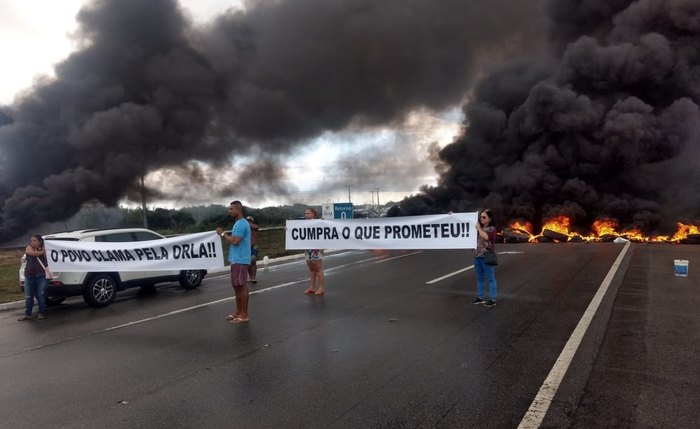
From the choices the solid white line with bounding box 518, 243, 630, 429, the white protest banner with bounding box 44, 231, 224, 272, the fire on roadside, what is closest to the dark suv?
the white protest banner with bounding box 44, 231, 224, 272

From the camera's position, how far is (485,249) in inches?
287

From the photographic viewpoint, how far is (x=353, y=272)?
12.4 m

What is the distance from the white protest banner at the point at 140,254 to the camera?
8.38m

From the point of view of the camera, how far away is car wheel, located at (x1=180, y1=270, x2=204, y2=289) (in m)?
10.2

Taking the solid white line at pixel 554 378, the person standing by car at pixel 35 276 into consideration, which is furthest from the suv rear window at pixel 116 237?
the solid white line at pixel 554 378

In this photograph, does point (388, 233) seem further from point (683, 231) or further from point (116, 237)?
point (683, 231)

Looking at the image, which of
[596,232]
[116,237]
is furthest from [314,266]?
[596,232]

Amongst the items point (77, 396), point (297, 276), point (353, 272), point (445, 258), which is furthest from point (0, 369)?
point (445, 258)

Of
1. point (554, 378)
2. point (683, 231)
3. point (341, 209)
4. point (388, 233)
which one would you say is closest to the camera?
point (554, 378)

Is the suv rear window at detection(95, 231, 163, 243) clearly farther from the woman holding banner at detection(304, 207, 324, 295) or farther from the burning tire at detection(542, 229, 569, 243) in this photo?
the burning tire at detection(542, 229, 569, 243)

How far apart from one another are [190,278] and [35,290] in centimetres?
290

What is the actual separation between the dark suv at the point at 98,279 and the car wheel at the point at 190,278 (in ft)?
1.01

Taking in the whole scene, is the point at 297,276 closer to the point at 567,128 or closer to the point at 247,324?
the point at 247,324

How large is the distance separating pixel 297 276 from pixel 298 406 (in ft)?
27.4
